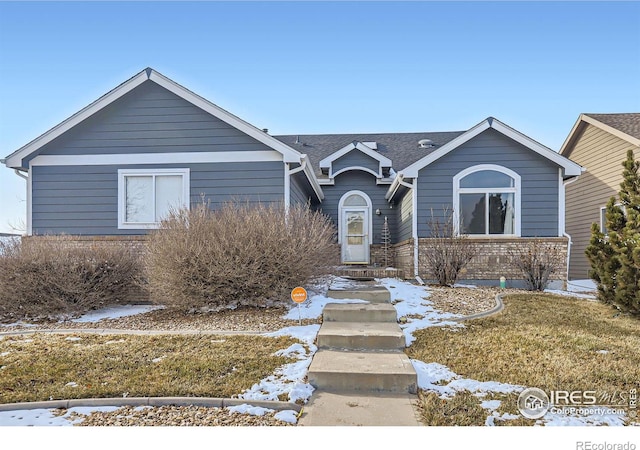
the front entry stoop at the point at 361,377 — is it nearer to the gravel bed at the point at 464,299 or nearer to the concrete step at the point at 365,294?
the concrete step at the point at 365,294

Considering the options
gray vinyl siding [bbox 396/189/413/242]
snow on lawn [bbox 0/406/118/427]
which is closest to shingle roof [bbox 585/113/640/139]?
gray vinyl siding [bbox 396/189/413/242]

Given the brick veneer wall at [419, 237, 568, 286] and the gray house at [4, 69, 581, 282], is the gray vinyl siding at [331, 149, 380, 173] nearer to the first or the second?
the gray house at [4, 69, 581, 282]

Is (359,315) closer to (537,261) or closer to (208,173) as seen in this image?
(208,173)

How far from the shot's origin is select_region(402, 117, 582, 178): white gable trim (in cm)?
967

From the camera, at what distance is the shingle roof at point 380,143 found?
50.4 feet

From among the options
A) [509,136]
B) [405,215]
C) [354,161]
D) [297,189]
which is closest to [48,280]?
[297,189]

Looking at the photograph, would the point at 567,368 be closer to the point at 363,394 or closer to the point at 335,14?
the point at 363,394

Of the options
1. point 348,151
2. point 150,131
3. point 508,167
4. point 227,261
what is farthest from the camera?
point 348,151

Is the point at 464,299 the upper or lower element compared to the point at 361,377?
upper

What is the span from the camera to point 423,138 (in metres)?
16.8

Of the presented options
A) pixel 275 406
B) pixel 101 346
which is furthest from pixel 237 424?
pixel 101 346

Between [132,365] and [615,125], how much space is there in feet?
48.5

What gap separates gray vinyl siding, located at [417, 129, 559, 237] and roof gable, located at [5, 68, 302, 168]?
3.73m

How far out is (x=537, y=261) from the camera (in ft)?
30.1
